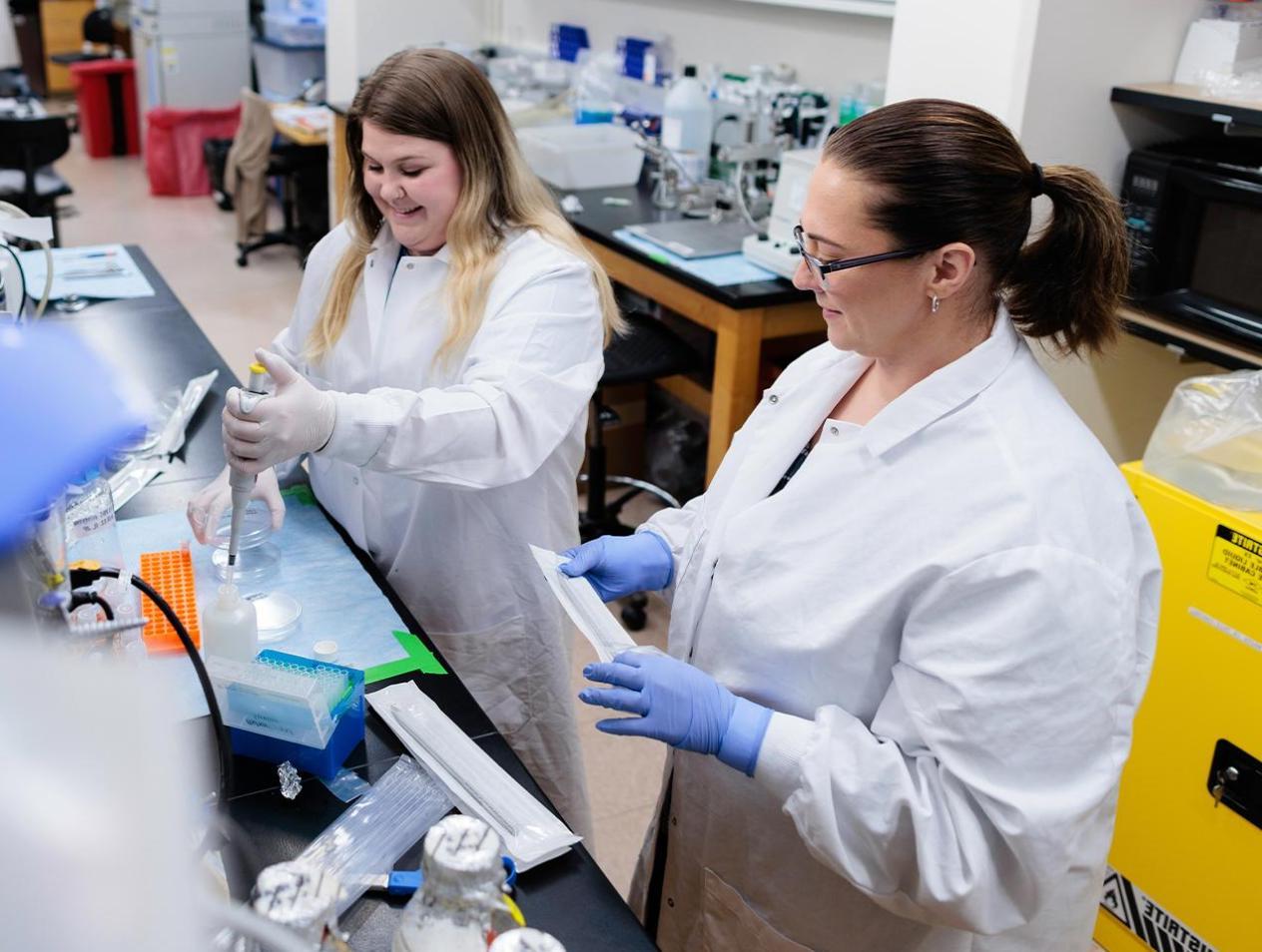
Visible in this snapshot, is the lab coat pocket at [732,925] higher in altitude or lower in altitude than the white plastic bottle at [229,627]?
lower

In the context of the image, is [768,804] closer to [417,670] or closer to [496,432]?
[417,670]

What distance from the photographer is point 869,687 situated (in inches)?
45.6

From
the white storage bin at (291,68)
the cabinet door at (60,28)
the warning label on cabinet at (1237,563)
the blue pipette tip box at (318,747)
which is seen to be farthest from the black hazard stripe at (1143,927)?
the cabinet door at (60,28)

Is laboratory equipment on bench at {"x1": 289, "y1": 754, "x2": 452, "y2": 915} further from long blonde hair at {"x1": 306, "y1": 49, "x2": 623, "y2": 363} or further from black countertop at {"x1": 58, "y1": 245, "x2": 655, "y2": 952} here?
long blonde hair at {"x1": 306, "y1": 49, "x2": 623, "y2": 363}

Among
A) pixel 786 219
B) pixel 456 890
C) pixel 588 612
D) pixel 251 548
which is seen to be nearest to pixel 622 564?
pixel 588 612

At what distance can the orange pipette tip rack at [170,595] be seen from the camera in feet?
4.62

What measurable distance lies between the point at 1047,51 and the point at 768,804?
162 centimetres

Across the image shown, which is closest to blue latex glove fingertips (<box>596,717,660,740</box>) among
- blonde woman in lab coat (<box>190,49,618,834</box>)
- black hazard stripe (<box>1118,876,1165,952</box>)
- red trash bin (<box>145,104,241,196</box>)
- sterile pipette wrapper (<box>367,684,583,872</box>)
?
sterile pipette wrapper (<box>367,684,583,872</box>)

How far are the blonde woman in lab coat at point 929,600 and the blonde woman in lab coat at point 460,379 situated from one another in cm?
40

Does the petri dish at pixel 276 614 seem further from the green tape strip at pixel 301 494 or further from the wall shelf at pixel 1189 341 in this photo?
the wall shelf at pixel 1189 341

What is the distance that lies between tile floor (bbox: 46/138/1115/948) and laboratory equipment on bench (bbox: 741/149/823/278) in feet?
3.21

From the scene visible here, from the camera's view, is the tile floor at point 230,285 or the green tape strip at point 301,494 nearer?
the green tape strip at point 301,494

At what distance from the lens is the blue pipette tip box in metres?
1.19

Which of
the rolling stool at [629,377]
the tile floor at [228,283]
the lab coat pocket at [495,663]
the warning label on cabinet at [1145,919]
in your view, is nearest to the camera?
the lab coat pocket at [495,663]
